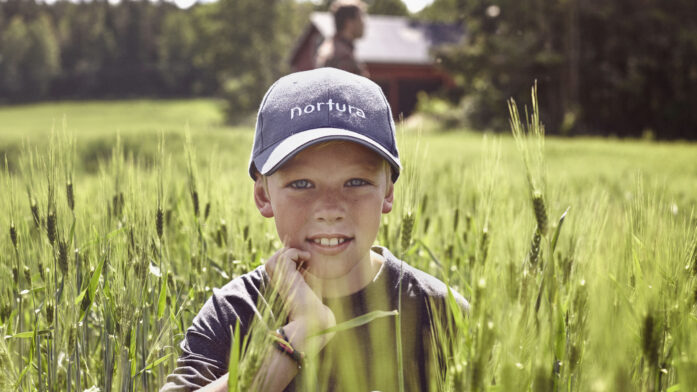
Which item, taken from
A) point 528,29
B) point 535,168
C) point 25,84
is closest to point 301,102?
point 535,168

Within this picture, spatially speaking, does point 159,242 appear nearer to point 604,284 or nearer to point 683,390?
point 604,284

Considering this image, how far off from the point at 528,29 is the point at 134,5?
69150 millimetres

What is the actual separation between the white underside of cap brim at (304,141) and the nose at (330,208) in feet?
0.39

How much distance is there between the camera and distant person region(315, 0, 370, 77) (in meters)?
4.64

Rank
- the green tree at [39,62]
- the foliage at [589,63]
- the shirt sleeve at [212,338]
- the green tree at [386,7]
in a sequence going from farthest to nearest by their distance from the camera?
the green tree at [39,62]
the green tree at [386,7]
the foliage at [589,63]
the shirt sleeve at [212,338]

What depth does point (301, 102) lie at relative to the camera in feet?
4.48

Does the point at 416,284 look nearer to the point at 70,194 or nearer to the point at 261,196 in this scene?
the point at 261,196

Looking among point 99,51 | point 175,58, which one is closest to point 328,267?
point 175,58

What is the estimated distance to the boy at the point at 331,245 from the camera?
1.24 m

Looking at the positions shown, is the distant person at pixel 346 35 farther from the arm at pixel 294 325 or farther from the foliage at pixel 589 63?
the foliage at pixel 589 63

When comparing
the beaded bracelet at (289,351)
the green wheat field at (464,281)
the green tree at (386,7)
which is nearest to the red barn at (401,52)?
the green wheat field at (464,281)

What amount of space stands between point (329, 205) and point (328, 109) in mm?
232

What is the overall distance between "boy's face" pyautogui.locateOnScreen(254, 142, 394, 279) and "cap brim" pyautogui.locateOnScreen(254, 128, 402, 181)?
0.05 m

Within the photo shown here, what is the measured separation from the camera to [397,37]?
24.9 m
